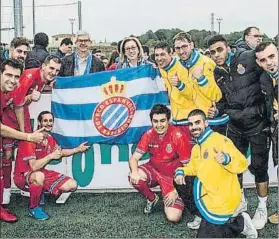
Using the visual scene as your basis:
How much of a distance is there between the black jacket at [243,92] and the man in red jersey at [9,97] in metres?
1.37

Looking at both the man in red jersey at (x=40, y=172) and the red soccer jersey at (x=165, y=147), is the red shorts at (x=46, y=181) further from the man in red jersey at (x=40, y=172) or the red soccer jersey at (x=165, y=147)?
the red soccer jersey at (x=165, y=147)

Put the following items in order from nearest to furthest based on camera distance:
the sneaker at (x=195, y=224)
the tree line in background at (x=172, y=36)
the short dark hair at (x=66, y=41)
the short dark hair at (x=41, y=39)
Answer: the sneaker at (x=195, y=224), the tree line in background at (x=172, y=36), the short dark hair at (x=41, y=39), the short dark hair at (x=66, y=41)

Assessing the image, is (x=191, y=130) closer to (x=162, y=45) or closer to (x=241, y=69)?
(x=241, y=69)

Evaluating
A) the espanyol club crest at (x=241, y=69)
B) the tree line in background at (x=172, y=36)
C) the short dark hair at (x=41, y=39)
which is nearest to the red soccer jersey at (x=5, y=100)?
the short dark hair at (x=41, y=39)

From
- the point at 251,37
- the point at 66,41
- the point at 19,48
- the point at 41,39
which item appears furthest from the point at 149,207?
the point at 66,41

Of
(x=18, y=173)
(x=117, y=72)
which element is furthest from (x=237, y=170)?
(x=18, y=173)

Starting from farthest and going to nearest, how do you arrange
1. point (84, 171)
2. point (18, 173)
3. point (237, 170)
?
point (84, 171), point (18, 173), point (237, 170)

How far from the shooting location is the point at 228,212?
12.9 feet

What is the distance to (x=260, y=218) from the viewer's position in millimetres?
4266

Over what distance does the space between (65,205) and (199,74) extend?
A: 1.53 meters

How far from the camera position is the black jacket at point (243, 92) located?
4.11 metres

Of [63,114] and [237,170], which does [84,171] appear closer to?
[63,114]

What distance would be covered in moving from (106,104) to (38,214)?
1.02 metres

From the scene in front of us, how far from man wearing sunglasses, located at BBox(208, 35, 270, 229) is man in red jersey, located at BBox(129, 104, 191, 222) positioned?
386 mm
